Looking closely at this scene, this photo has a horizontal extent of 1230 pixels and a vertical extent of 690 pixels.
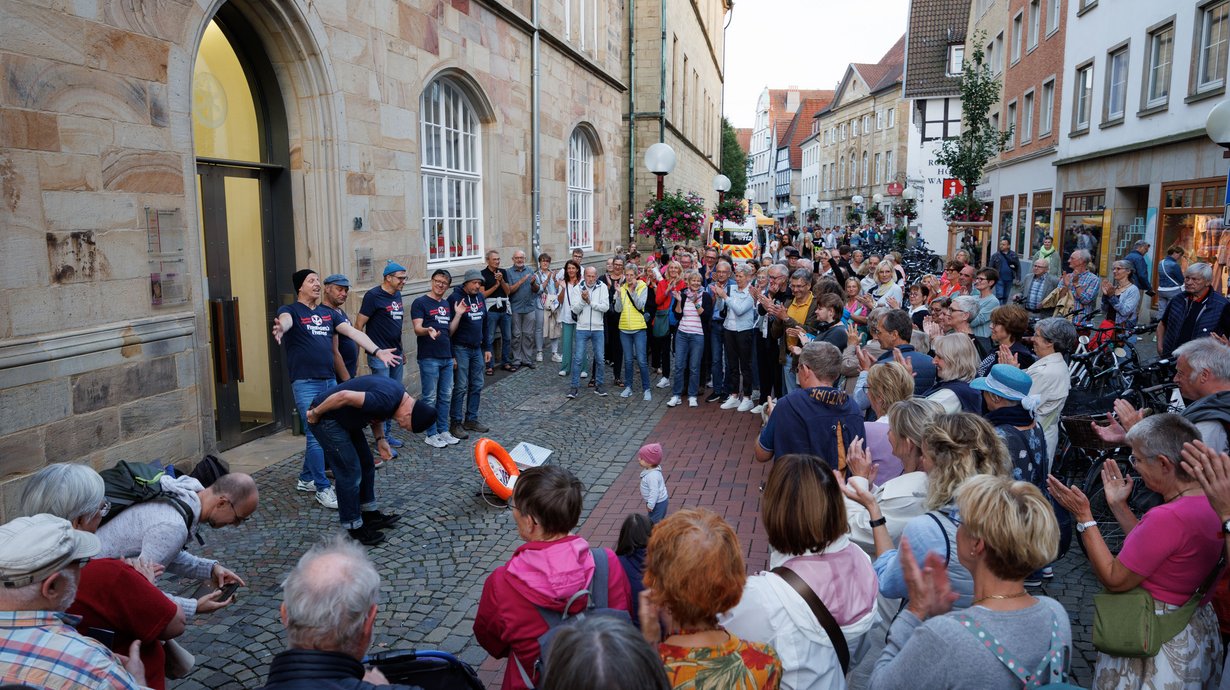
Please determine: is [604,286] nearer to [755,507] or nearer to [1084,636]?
[755,507]

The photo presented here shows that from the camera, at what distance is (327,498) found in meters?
6.44

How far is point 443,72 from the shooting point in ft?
36.8

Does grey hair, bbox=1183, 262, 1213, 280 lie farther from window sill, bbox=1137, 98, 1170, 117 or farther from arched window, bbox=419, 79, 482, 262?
window sill, bbox=1137, 98, 1170, 117

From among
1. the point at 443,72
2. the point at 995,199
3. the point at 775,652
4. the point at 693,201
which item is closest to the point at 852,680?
the point at 775,652

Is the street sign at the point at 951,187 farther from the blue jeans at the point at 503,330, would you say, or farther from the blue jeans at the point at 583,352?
the blue jeans at the point at 583,352

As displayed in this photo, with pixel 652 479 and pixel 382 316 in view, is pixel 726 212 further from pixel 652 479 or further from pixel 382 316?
pixel 652 479

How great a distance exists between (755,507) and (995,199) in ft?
92.5

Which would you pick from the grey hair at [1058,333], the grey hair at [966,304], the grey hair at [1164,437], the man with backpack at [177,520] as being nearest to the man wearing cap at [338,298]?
the man with backpack at [177,520]

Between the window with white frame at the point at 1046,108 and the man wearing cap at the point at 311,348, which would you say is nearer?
the man wearing cap at the point at 311,348

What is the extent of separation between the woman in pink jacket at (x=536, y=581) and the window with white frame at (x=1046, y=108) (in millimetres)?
24858

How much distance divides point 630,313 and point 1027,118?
21140 mm

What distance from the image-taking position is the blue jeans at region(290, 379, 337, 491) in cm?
646

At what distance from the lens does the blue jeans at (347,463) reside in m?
5.48

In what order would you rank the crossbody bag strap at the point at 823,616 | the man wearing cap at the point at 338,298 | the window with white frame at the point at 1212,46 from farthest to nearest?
the window with white frame at the point at 1212,46
the man wearing cap at the point at 338,298
the crossbody bag strap at the point at 823,616
